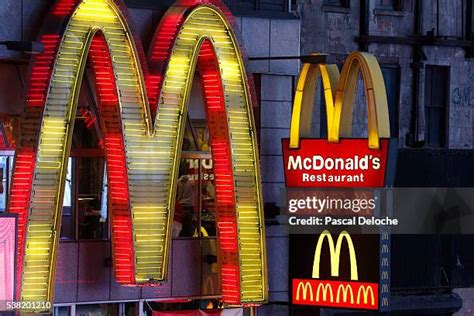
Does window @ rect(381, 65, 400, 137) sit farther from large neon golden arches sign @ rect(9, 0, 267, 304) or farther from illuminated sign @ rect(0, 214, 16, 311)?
illuminated sign @ rect(0, 214, 16, 311)

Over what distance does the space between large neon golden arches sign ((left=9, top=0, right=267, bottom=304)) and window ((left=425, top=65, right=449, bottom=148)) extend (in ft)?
23.8

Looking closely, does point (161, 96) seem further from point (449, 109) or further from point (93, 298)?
point (449, 109)

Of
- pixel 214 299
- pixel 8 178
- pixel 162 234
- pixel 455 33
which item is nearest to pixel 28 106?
pixel 8 178

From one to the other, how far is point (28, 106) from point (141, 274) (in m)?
3.46

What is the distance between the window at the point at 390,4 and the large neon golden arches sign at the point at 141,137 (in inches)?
252

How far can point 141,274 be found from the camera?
97.0 ft

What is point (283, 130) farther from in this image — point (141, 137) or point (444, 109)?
point (444, 109)

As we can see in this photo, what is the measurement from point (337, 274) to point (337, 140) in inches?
93.5

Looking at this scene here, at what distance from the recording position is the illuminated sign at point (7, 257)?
1036 inches

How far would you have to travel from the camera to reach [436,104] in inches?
1484

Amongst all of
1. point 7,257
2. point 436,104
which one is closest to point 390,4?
point 436,104

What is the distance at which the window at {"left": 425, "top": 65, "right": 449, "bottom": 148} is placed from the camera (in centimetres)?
3756

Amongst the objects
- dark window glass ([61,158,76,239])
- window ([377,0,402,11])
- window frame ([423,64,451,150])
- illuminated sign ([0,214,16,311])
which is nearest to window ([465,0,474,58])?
window frame ([423,64,451,150])

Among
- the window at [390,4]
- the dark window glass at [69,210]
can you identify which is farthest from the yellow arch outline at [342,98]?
the window at [390,4]
